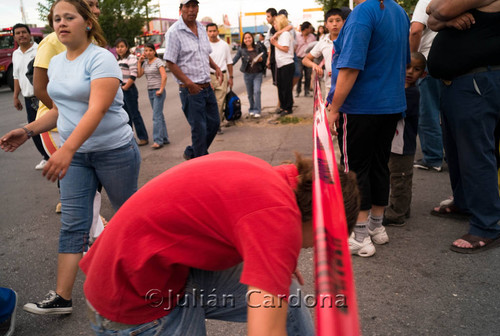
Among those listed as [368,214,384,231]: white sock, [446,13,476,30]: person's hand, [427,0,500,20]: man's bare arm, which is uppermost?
[427,0,500,20]: man's bare arm

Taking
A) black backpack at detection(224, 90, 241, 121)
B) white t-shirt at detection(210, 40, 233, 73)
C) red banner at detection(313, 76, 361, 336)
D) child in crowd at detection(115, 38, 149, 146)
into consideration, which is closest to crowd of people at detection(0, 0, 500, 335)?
red banner at detection(313, 76, 361, 336)

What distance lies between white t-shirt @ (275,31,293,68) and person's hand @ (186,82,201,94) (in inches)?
175

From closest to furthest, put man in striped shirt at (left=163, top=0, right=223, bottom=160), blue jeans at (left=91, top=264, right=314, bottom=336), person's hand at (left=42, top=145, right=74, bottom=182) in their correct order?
blue jeans at (left=91, top=264, right=314, bottom=336) → person's hand at (left=42, top=145, right=74, bottom=182) → man in striped shirt at (left=163, top=0, right=223, bottom=160)

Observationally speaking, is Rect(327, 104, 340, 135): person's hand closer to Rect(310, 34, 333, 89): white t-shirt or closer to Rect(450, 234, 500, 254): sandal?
Rect(450, 234, 500, 254): sandal

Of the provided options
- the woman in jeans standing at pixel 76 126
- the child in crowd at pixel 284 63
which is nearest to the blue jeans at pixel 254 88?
the child in crowd at pixel 284 63

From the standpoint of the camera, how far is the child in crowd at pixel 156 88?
7398 millimetres

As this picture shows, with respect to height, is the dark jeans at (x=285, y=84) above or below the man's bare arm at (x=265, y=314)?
below

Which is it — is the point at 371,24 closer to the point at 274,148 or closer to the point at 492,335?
the point at 492,335

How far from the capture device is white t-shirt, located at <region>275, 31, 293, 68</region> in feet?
30.6

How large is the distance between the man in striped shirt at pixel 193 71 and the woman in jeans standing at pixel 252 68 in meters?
4.12

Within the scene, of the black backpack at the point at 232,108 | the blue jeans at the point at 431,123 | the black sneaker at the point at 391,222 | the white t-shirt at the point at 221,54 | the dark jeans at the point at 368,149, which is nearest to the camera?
the dark jeans at the point at 368,149

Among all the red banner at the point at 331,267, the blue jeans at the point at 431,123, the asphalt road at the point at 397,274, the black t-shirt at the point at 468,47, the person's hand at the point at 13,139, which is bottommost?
the asphalt road at the point at 397,274

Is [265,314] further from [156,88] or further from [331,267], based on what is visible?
[156,88]

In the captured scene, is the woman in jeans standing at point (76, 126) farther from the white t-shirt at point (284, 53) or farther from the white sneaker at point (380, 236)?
the white t-shirt at point (284, 53)
